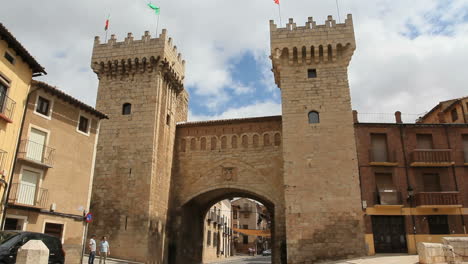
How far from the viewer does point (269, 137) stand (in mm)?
23062

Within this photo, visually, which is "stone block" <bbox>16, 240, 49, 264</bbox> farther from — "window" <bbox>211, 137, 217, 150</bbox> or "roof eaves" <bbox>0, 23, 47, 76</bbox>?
"window" <bbox>211, 137, 217, 150</bbox>

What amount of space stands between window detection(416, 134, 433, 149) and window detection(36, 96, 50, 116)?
1811 centimetres

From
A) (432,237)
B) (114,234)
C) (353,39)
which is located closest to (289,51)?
(353,39)

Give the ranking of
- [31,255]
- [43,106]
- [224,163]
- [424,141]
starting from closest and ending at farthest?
[31,255]
[43,106]
[424,141]
[224,163]

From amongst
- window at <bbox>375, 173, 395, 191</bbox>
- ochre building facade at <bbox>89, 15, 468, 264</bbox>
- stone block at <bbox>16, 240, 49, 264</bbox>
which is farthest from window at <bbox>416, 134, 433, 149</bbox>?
stone block at <bbox>16, 240, 49, 264</bbox>

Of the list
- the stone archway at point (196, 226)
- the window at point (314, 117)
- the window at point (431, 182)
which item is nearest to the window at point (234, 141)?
the stone archway at point (196, 226)

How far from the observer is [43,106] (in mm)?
16281

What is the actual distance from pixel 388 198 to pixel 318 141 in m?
4.39

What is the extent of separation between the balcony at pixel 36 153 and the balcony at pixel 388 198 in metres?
14.9

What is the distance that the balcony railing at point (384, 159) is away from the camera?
65.8 feet

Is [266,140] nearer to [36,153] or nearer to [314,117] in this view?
[314,117]

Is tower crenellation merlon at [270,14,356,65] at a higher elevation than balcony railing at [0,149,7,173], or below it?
higher

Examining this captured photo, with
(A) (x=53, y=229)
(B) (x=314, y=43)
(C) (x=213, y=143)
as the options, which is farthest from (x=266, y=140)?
(A) (x=53, y=229)

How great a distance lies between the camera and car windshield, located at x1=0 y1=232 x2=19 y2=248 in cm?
987
